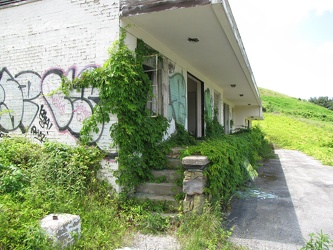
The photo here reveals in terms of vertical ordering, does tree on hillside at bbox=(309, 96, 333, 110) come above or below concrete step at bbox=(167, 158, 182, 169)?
above

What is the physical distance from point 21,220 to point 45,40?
3943mm

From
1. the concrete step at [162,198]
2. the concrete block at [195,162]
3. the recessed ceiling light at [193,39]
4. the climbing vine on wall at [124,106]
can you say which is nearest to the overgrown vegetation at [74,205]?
the concrete step at [162,198]

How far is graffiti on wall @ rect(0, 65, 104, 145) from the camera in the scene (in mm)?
5336

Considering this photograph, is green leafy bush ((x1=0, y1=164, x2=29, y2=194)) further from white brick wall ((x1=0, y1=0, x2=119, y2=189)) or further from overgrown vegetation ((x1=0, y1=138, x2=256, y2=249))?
white brick wall ((x1=0, y1=0, x2=119, y2=189))

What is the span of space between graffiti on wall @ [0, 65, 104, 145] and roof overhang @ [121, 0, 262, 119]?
4.58ft

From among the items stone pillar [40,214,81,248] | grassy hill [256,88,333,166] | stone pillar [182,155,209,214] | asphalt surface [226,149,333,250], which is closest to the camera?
stone pillar [40,214,81,248]

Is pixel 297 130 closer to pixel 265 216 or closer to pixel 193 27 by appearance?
pixel 265 216

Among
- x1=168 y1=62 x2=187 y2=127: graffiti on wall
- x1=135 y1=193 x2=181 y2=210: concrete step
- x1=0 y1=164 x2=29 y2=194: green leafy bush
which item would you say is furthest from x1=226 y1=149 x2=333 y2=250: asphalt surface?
x1=0 y1=164 x2=29 y2=194: green leafy bush

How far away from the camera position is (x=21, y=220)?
3311 mm

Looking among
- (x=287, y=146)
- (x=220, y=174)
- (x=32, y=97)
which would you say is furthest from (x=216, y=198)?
(x=287, y=146)

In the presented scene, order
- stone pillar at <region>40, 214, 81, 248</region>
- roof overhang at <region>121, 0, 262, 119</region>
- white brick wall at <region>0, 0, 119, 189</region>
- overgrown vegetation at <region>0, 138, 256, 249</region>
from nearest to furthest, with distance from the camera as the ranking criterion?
stone pillar at <region>40, 214, 81, 248</region>, overgrown vegetation at <region>0, 138, 256, 249</region>, roof overhang at <region>121, 0, 262, 119</region>, white brick wall at <region>0, 0, 119, 189</region>

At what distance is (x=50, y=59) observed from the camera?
18.6 feet

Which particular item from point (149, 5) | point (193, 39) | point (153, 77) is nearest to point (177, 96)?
point (153, 77)

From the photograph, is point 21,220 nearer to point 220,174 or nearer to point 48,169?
point 48,169
